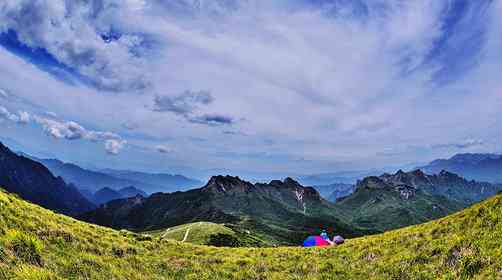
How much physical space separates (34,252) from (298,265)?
1367 cm

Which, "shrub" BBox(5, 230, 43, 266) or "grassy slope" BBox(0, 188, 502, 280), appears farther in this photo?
"grassy slope" BBox(0, 188, 502, 280)

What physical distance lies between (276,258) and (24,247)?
15.2 meters

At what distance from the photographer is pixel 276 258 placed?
23.2 meters

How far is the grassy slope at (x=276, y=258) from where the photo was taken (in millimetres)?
12812

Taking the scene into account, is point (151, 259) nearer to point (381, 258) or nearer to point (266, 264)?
point (266, 264)

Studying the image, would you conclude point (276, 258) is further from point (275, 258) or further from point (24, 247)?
point (24, 247)

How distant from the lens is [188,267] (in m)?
19.8

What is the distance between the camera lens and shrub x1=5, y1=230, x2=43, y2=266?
12.6 m

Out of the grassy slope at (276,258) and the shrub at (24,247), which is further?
the grassy slope at (276,258)

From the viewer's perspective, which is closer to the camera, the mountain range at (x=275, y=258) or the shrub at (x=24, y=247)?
the shrub at (x=24, y=247)

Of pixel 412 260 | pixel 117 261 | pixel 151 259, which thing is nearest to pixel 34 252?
Answer: pixel 117 261

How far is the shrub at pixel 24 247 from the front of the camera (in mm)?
12592

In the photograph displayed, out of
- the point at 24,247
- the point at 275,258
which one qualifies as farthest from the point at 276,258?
the point at 24,247

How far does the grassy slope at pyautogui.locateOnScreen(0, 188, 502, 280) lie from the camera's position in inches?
504
